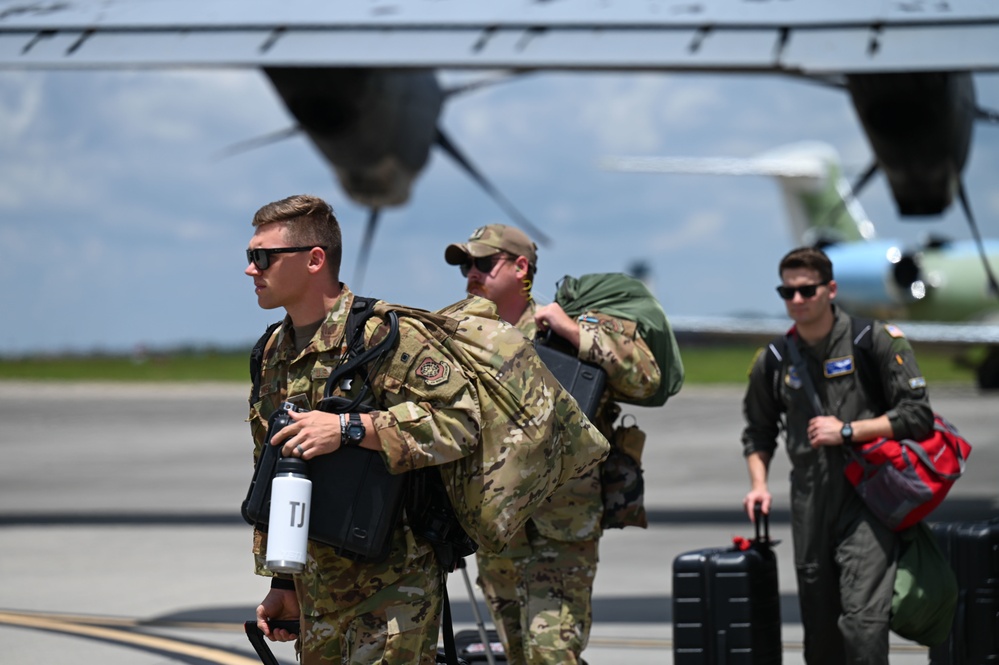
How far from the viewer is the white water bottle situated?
2.89 metres

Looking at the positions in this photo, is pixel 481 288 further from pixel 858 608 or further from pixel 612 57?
pixel 612 57

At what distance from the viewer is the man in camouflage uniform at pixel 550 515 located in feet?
14.4

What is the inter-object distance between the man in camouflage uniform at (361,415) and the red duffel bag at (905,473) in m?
2.06

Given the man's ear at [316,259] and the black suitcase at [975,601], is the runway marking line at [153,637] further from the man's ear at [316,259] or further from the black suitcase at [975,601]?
the man's ear at [316,259]

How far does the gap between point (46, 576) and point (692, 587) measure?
214 inches

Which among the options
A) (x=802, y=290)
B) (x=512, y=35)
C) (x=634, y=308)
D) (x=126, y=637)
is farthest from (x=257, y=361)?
(x=512, y=35)

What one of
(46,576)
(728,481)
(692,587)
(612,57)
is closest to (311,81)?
(612,57)

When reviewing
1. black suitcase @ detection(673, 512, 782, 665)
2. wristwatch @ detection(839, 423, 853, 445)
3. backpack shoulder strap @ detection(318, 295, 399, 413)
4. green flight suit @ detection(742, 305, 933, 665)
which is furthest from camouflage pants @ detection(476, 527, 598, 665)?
backpack shoulder strap @ detection(318, 295, 399, 413)

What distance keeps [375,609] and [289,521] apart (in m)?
0.39

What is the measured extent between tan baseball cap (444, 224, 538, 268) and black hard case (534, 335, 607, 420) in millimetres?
420

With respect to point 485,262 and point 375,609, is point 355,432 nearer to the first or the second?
point 375,609

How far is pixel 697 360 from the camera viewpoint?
71312mm

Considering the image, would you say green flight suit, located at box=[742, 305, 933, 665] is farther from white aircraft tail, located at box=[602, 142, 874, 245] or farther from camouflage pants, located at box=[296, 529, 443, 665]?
white aircraft tail, located at box=[602, 142, 874, 245]

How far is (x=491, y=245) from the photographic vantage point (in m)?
4.66
